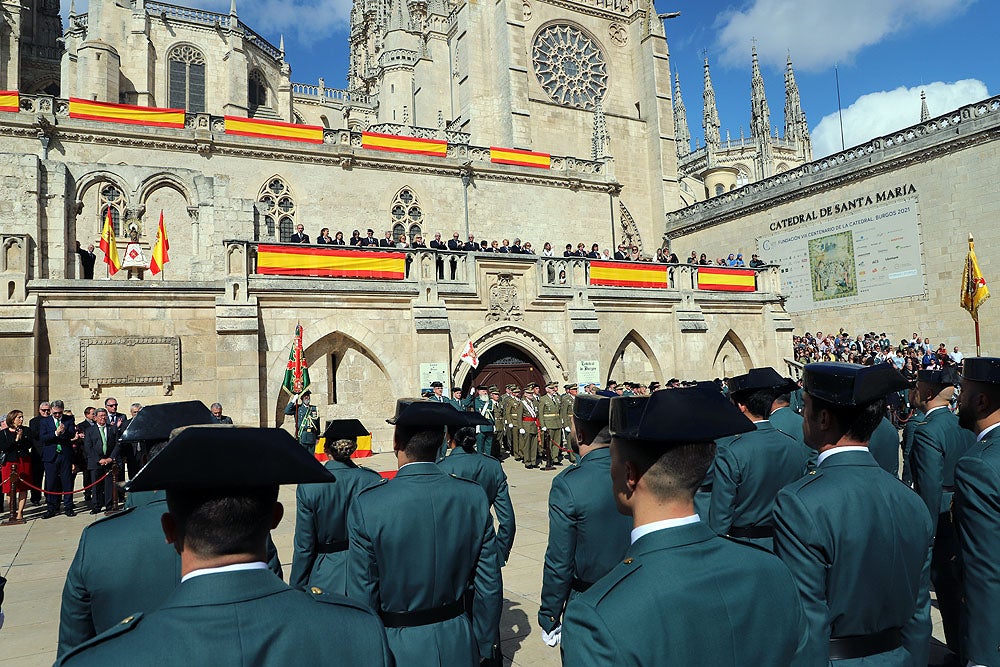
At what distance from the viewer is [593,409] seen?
3.98m

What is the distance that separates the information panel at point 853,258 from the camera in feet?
74.6

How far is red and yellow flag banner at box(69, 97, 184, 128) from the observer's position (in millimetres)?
20125

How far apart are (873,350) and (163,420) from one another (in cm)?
2262

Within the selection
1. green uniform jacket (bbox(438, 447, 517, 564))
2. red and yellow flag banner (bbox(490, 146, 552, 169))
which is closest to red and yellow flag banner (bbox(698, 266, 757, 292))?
red and yellow flag banner (bbox(490, 146, 552, 169))

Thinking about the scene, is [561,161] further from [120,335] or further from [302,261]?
[120,335]

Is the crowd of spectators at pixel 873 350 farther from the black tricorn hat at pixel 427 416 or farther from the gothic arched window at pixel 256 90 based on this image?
the gothic arched window at pixel 256 90

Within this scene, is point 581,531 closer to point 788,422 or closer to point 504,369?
point 788,422

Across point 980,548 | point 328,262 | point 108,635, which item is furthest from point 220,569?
point 328,262

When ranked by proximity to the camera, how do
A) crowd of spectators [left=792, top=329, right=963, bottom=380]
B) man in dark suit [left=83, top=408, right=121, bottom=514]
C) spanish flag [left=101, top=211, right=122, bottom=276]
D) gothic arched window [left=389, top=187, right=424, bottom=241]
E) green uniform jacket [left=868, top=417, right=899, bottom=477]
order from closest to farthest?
green uniform jacket [left=868, top=417, right=899, bottom=477] → man in dark suit [left=83, top=408, right=121, bottom=514] → spanish flag [left=101, top=211, right=122, bottom=276] → crowd of spectators [left=792, top=329, right=963, bottom=380] → gothic arched window [left=389, top=187, right=424, bottom=241]

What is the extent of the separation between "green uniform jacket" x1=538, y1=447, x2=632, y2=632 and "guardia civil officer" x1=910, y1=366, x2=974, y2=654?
2645 millimetres

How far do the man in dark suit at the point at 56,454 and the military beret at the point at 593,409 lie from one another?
10168 mm

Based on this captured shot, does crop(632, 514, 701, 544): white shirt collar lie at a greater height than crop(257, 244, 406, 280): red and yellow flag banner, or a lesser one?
lesser

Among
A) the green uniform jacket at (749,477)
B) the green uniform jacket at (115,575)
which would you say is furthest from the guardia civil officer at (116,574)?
the green uniform jacket at (749,477)

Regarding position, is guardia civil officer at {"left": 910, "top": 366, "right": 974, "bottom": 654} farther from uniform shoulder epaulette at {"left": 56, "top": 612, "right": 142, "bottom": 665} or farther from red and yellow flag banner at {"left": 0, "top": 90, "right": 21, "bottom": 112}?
red and yellow flag banner at {"left": 0, "top": 90, "right": 21, "bottom": 112}
